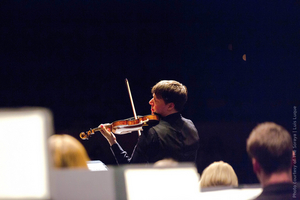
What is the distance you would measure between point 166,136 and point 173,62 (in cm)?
59

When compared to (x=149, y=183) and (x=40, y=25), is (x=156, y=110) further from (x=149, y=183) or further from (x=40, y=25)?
(x=40, y=25)

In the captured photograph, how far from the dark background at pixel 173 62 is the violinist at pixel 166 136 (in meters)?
0.24

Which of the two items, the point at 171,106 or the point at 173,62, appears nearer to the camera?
the point at 171,106

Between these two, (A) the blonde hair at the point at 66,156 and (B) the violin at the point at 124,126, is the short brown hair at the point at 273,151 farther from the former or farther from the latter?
(A) the blonde hair at the point at 66,156

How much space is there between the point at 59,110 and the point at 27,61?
340 millimetres

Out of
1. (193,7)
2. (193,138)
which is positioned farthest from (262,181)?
(193,7)

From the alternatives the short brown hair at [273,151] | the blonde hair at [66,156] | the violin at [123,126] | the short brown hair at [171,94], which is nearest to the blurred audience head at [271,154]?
the short brown hair at [273,151]

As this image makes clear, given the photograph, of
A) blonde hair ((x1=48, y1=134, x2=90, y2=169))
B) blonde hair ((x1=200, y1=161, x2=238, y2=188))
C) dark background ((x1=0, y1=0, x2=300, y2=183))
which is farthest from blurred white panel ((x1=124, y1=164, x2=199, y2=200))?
dark background ((x1=0, y1=0, x2=300, y2=183))

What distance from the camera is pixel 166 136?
1659 mm

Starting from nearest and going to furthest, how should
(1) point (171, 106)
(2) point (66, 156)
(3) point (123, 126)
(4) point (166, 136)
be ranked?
(2) point (66, 156)
(4) point (166, 136)
(1) point (171, 106)
(3) point (123, 126)

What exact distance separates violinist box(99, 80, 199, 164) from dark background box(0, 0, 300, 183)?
24 centimetres

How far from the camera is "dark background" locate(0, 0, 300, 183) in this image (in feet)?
6.06

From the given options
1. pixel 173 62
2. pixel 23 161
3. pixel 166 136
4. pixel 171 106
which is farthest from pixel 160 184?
pixel 173 62

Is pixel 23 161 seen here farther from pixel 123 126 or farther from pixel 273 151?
pixel 273 151
